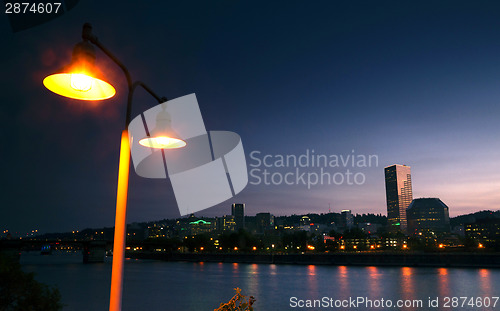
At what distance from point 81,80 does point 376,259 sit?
385 ft

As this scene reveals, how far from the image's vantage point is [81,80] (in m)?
4.95

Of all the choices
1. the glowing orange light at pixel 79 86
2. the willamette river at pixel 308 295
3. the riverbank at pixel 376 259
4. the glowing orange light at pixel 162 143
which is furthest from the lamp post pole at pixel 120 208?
the riverbank at pixel 376 259

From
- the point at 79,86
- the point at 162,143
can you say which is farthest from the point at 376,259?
the point at 79,86

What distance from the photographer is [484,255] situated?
96438 mm

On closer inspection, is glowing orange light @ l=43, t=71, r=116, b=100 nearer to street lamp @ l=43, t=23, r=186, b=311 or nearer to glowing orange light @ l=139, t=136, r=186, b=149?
street lamp @ l=43, t=23, r=186, b=311

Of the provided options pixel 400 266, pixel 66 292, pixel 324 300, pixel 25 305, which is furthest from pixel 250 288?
pixel 400 266

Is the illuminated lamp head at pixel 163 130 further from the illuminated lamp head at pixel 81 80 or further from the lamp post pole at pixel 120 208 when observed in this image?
the illuminated lamp head at pixel 81 80

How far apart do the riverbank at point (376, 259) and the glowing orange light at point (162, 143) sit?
4258 inches

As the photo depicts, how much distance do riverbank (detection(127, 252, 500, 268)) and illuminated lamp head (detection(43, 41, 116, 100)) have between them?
360 feet

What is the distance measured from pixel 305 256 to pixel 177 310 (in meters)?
90.3

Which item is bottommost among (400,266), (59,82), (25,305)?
(400,266)

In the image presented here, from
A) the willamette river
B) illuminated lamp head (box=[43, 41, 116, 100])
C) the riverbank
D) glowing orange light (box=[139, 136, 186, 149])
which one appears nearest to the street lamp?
illuminated lamp head (box=[43, 41, 116, 100])

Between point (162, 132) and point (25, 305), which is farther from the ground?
point (162, 132)

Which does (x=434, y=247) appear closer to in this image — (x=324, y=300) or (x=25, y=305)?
(x=324, y=300)
